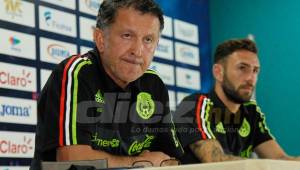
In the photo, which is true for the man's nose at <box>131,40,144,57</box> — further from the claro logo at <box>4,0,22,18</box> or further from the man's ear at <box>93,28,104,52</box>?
the claro logo at <box>4,0,22,18</box>

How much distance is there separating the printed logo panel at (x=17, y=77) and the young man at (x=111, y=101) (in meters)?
1.56

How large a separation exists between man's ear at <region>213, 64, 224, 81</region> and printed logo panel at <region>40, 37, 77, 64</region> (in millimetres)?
1205

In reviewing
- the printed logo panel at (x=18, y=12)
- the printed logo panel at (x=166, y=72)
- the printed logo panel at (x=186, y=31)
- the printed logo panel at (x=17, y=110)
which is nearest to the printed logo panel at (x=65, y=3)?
the printed logo panel at (x=18, y=12)

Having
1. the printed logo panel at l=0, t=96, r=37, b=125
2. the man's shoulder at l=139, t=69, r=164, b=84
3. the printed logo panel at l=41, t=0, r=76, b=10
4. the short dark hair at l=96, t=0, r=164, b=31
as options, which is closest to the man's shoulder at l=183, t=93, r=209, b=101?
the man's shoulder at l=139, t=69, r=164, b=84

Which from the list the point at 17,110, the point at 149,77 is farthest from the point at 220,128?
the point at 17,110

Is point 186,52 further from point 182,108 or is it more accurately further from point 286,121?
point 182,108

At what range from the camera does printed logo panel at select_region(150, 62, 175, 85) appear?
472 centimetres

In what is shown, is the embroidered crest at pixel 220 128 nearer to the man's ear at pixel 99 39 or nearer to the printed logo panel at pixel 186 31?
the man's ear at pixel 99 39

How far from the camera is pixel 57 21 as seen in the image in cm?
390

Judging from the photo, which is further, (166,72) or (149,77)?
(166,72)

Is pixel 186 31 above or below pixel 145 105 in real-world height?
above

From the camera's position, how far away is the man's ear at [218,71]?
10.8ft

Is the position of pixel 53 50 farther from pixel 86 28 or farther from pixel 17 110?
pixel 17 110

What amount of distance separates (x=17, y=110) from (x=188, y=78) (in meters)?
2.05
